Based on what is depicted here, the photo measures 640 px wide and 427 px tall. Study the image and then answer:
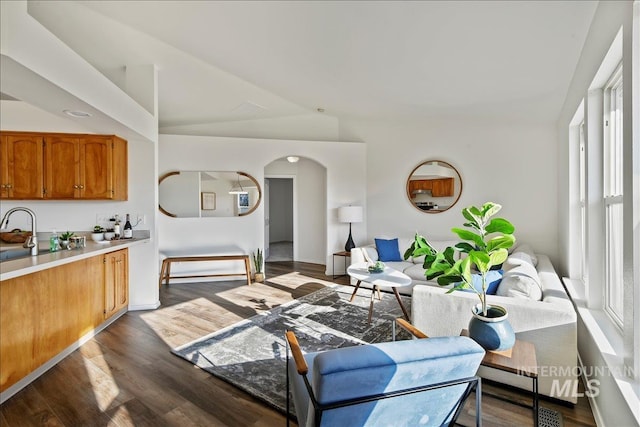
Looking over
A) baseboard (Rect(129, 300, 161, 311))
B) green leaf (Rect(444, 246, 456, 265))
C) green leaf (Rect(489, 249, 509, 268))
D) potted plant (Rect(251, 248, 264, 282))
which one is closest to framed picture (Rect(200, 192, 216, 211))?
potted plant (Rect(251, 248, 264, 282))

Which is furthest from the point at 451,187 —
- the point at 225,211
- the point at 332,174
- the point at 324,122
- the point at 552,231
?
the point at 225,211

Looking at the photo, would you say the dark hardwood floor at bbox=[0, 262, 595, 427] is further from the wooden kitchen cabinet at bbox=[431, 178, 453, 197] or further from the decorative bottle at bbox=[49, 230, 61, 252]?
the wooden kitchen cabinet at bbox=[431, 178, 453, 197]

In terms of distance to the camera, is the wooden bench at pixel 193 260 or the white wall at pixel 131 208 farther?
the wooden bench at pixel 193 260

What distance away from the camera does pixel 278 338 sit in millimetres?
3023

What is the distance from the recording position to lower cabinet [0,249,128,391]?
2121 mm

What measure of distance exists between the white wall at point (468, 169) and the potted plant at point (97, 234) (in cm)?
401

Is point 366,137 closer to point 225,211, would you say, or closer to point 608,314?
point 225,211

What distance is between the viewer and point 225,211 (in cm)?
565

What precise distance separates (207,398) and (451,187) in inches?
185

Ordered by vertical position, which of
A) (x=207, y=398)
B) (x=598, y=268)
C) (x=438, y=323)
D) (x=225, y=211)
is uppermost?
(x=225, y=211)

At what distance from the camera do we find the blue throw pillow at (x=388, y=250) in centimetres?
503

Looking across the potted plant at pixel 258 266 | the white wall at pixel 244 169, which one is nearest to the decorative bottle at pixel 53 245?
the white wall at pixel 244 169

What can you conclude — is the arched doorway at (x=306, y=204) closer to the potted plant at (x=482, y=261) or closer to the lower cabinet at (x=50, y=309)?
the lower cabinet at (x=50, y=309)

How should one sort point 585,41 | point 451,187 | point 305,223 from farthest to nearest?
point 305,223
point 451,187
point 585,41
